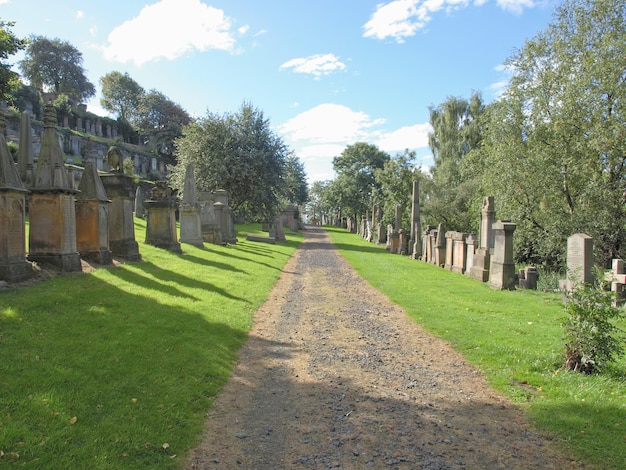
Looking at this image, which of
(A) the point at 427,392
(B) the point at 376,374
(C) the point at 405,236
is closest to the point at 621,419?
(A) the point at 427,392

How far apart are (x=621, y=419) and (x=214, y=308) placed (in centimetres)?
613

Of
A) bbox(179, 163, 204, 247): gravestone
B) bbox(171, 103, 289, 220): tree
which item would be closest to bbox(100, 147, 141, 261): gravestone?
bbox(179, 163, 204, 247): gravestone

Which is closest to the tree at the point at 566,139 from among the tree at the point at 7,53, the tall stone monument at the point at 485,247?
the tall stone monument at the point at 485,247

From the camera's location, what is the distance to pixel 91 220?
10.6m

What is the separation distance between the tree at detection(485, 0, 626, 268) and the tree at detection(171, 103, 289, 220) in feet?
55.0

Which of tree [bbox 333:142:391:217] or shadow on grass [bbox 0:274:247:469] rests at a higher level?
tree [bbox 333:142:391:217]

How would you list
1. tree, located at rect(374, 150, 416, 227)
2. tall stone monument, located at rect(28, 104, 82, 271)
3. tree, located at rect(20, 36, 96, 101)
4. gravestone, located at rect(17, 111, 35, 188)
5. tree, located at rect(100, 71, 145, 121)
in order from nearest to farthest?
tall stone monument, located at rect(28, 104, 82, 271)
gravestone, located at rect(17, 111, 35, 188)
tree, located at rect(374, 150, 416, 227)
tree, located at rect(20, 36, 96, 101)
tree, located at rect(100, 71, 145, 121)

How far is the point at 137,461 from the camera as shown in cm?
327

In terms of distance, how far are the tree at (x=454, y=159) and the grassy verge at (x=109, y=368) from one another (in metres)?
23.9

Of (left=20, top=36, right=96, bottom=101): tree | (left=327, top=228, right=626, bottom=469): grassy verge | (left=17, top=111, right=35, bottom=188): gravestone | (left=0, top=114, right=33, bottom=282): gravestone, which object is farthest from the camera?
(left=20, top=36, right=96, bottom=101): tree

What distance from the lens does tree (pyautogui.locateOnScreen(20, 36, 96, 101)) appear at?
7000 centimetres

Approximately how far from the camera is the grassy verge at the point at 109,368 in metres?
3.37

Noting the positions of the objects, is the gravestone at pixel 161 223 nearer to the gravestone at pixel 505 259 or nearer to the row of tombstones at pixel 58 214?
the row of tombstones at pixel 58 214

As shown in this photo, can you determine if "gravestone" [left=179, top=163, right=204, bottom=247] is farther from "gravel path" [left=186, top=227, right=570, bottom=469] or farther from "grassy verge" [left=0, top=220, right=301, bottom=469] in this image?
"gravel path" [left=186, top=227, right=570, bottom=469]
